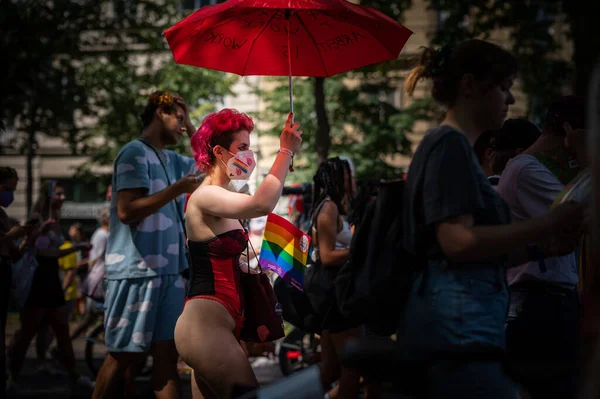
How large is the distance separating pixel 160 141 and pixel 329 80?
48.9 ft

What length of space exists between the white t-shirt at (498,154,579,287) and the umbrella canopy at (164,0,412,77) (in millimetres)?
1373

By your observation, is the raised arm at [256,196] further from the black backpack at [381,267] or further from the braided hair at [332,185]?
the braided hair at [332,185]

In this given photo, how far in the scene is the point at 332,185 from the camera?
22.1 ft

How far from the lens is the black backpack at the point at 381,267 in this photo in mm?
3023

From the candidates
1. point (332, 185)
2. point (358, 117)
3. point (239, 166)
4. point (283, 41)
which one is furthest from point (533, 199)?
point (358, 117)

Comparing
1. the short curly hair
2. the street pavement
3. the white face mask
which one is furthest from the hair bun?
the street pavement

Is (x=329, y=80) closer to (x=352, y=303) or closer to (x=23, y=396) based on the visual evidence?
(x=23, y=396)

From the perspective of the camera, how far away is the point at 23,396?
8.82 m

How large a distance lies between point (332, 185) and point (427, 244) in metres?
3.76

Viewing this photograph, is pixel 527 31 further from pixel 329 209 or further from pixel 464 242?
pixel 464 242

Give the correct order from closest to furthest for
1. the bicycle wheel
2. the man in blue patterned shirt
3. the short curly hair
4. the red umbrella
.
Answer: the red umbrella, the man in blue patterned shirt, the short curly hair, the bicycle wheel

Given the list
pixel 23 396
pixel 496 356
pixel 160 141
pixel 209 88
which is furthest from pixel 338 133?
pixel 496 356

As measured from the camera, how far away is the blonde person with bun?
9.14ft

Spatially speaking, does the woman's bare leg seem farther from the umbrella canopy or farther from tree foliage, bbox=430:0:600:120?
tree foliage, bbox=430:0:600:120
